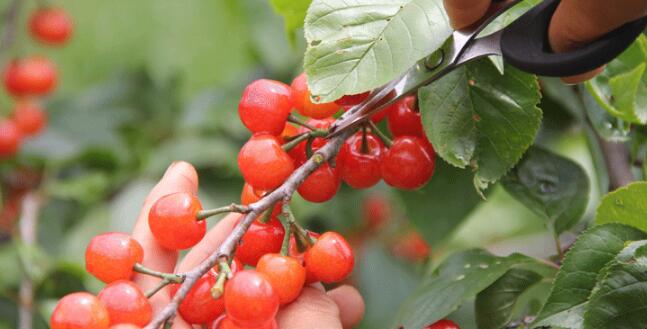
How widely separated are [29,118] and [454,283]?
1410 mm

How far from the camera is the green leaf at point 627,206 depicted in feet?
2.35

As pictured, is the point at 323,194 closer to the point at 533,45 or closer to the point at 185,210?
the point at 185,210

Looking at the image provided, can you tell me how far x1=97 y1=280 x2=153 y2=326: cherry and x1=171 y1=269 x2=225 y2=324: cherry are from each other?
0.11 feet

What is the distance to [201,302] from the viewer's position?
659 millimetres

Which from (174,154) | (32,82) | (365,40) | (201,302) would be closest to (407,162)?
(365,40)

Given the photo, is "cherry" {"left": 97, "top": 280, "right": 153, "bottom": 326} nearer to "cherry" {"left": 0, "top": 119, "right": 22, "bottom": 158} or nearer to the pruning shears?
the pruning shears

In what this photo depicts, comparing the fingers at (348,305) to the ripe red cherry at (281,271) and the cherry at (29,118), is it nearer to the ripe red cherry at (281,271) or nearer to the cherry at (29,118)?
the ripe red cherry at (281,271)

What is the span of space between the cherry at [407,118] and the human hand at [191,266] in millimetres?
186

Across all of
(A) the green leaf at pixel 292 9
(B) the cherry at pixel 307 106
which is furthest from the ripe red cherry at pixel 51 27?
(B) the cherry at pixel 307 106

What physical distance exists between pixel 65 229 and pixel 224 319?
1.20m


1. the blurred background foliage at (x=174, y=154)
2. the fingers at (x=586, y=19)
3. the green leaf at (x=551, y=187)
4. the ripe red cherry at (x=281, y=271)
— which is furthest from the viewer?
the blurred background foliage at (x=174, y=154)

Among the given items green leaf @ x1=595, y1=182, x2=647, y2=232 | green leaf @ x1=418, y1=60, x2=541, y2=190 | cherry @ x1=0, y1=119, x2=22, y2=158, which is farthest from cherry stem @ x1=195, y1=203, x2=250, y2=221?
cherry @ x1=0, y1=119, x2=22, y2=158

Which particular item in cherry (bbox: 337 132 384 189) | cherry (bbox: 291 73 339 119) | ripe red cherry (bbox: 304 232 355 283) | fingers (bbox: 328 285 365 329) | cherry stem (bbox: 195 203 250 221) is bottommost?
fingers (bbox: 328 285 365 329)

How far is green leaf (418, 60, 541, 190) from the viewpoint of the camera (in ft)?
2.47
